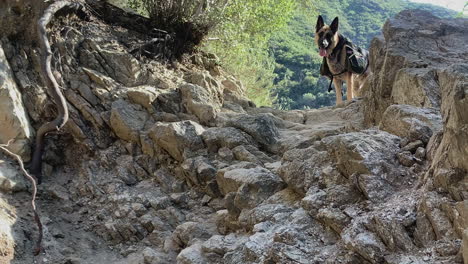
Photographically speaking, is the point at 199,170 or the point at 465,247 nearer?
the point at 465,247

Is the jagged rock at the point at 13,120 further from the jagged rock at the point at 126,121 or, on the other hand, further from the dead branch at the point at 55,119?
the jagged rock at the point at 126,121

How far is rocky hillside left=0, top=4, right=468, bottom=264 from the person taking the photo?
3293mm

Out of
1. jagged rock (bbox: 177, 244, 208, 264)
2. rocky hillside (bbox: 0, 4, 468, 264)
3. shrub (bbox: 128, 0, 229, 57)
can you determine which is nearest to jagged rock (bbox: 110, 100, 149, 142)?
rocky hillside (bbox: 0, 4, 468, 264)

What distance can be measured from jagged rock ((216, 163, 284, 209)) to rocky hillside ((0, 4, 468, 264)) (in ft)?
0.06

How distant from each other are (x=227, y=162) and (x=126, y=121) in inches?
70.7

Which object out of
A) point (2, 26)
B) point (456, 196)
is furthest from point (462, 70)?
point (2, 26)

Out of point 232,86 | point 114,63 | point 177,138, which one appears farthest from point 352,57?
point 114,63

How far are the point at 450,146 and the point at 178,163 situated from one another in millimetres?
4075

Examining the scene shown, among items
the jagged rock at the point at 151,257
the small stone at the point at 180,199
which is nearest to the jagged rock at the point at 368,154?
the jagged rock at the point at 151,257

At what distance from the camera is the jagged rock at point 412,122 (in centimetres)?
406

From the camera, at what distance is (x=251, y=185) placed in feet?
16.4

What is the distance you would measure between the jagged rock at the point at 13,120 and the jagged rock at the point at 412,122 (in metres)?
4.86

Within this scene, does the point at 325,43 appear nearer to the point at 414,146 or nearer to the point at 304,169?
the point at 304,169

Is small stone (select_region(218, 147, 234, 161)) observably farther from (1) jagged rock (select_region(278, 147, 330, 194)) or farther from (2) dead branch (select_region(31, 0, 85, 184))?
(2) dead branch (select_region(31, 0, 85, 184))
